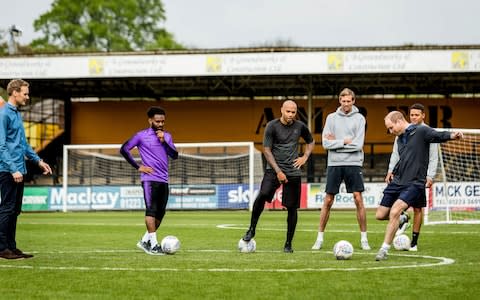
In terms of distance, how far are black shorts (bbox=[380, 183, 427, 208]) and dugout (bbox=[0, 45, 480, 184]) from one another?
2480cm

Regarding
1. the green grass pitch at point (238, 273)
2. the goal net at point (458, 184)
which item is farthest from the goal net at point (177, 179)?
the green grass pitch at point (238, 273)

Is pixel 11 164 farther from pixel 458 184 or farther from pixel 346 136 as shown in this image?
pixel 458 184

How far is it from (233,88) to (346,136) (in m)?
29.8

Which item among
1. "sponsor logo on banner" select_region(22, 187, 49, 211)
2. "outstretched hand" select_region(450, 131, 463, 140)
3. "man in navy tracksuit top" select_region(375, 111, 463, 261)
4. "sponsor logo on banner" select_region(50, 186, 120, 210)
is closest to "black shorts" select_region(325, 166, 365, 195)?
"man in navy tracksuit top" select_region(375, 111, 463, 261)

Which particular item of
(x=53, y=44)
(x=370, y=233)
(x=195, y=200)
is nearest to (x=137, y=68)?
(x=195, y=200)

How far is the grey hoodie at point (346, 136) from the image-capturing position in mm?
12312

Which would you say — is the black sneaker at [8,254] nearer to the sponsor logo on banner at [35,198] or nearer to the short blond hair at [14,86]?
the short blond hair at [14,86]

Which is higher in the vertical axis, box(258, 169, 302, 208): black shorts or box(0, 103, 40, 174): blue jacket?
box(0, 103, 40, 174): blue jacket

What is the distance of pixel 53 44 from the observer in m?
76.2

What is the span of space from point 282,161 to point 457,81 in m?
30.8

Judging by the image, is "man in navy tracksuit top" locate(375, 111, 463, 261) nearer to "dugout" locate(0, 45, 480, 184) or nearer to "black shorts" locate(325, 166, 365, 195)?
"black shorts" locate(325, 166, 365, 195)

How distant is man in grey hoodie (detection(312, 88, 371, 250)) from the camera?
12.3 metres

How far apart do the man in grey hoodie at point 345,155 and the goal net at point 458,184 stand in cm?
1165

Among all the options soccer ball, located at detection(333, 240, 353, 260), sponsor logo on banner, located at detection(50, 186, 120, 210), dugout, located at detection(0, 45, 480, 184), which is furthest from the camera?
dugout, located at detection(0, 45, 480, 184)
